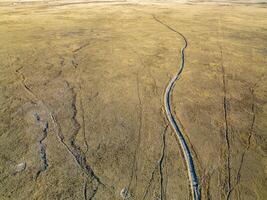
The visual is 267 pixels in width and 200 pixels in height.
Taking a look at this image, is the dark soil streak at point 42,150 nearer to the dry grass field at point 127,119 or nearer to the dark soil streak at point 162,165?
the dry grass field at point 127,119

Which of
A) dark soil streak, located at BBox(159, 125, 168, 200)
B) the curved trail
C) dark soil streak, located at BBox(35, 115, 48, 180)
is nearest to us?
dark soil streak, located at BBox(159, 125, 168, 200)

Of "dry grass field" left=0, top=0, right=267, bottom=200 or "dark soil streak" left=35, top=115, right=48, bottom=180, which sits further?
"dark soil streak" left=35, top=115, right=48, bottom=180

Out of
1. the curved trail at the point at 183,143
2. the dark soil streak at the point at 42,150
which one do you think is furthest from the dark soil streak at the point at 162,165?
the dark soil streak at the point at 42,150

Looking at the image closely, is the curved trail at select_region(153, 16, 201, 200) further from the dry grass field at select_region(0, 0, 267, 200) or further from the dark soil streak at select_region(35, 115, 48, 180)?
the dark soil streak at select_region(35, 115, 48, 180)

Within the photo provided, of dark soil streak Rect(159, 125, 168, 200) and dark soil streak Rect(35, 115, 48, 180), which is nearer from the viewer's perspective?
dark soil streak Rect(159, 125, 168, 200)

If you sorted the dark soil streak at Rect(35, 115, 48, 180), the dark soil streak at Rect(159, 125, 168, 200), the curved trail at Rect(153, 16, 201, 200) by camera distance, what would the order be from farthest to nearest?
the dark soil streak at Rect(35, 115, 48, 180) < the curved trail at Rect(153, 16, 201, 200) < the dark soil streak at Rect(159, 125, 168, 200)

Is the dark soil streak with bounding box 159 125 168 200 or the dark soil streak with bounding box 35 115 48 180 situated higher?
the dark soil streak with bounding box 35 115 48 180

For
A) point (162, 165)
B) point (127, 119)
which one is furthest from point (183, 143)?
point (127, 119)

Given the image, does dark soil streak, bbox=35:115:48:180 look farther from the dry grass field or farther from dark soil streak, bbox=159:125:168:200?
dark soil streak, bbox=159:125:168:200

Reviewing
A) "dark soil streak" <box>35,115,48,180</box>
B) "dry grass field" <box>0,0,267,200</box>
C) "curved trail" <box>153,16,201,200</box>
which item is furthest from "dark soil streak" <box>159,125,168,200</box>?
"dark soil streak" <box>35,115,48,180</box>
